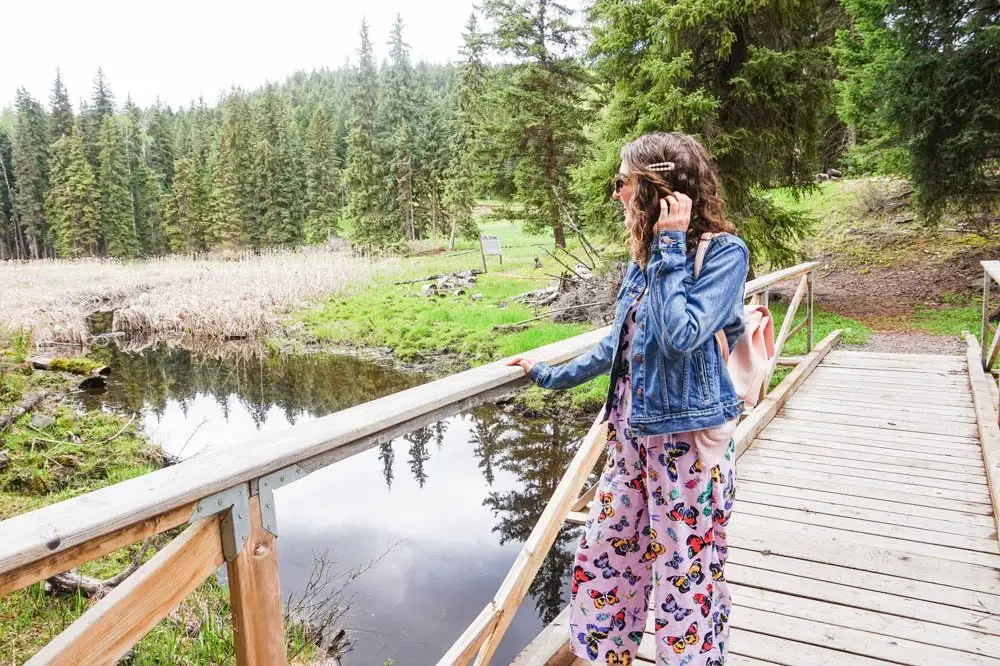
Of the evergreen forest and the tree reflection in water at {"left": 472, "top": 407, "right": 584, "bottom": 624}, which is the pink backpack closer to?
the tree reflection in water at {"left": 472, "top": 407, "right": 584, "bottom": 624}

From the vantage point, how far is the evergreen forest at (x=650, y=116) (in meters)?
9.58

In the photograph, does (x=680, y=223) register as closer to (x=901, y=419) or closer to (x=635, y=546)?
(x=635, y=546)

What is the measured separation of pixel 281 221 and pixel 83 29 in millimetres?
91832

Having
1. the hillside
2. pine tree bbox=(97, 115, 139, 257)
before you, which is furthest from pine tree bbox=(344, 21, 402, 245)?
the hillside

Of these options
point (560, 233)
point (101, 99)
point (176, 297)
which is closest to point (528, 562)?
point (560, 233)

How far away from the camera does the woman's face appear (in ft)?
5.98

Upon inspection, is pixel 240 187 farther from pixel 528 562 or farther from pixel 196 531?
pixel 196 531

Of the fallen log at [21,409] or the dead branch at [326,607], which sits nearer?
the dead branch at [326,607]

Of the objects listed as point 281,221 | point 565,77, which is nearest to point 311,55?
point 281,221

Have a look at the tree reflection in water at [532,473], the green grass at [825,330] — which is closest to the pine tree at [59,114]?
the tree reflection in water at [532,473]

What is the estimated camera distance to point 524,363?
7.00 feet

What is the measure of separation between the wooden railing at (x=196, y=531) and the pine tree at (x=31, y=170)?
188ft

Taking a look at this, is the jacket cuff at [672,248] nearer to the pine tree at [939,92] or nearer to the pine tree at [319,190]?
the pine tree at [939,92]

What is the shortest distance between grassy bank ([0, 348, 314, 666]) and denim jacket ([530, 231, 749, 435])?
8.92ft
